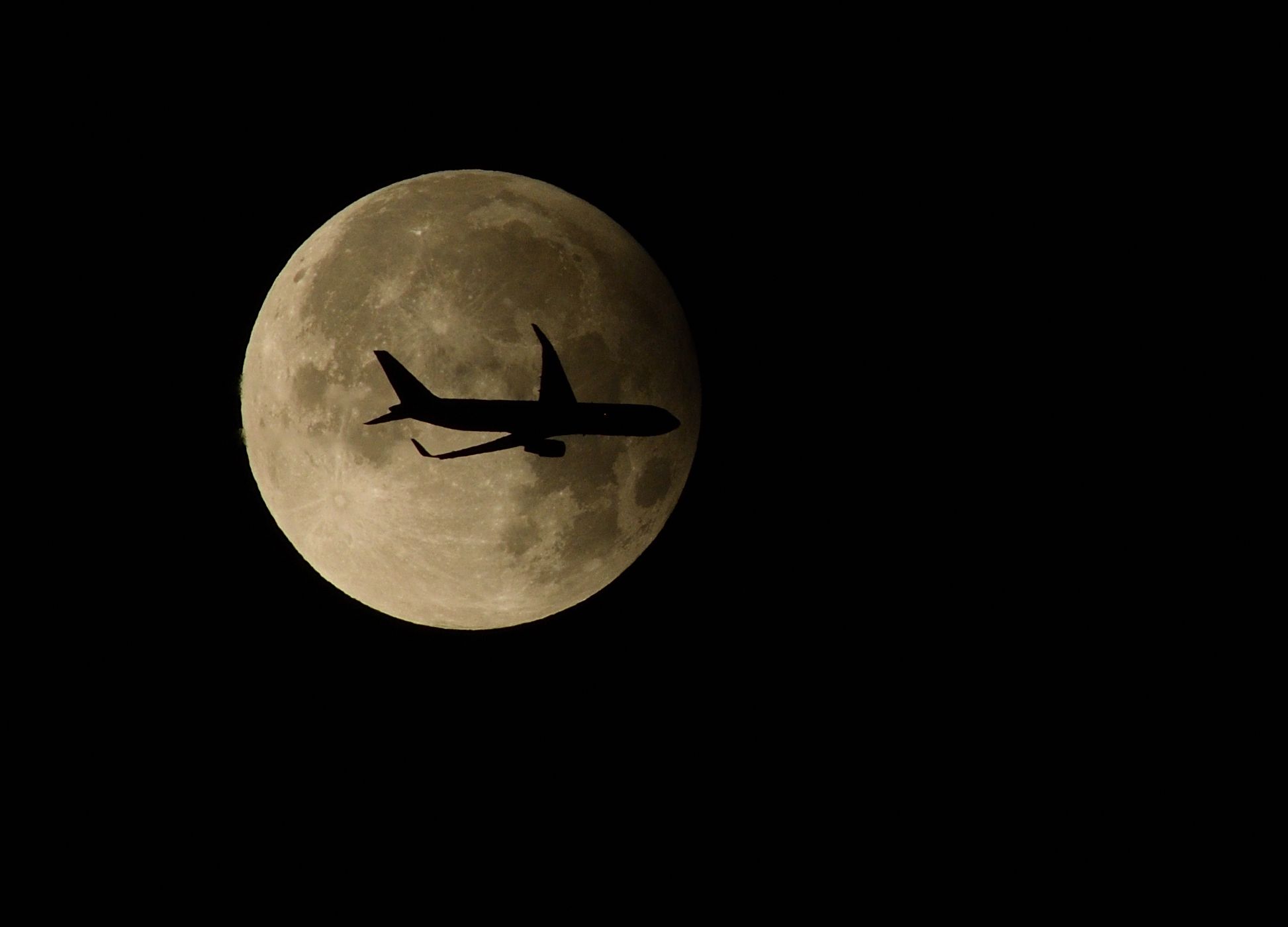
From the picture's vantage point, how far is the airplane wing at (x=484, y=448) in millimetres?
4996

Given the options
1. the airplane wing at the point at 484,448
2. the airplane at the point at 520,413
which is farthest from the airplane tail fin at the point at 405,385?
the airplane wing at the point at 484,448

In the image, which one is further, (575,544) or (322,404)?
(575,544)

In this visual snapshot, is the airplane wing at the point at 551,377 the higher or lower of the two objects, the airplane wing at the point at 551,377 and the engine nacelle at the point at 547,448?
the higher

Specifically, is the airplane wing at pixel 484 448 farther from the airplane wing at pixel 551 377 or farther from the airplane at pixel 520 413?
the airplane wing at pixel 551 377

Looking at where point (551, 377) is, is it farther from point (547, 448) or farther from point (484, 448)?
point (484, 448)

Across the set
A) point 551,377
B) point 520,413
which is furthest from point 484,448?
point 551,377

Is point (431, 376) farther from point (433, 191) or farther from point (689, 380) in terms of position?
point (689, 380)

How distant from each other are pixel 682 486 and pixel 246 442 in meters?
3.15

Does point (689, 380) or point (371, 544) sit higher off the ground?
point (689, 380)

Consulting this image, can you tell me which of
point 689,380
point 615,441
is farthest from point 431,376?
point 689,380

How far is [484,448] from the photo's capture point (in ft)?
16.4

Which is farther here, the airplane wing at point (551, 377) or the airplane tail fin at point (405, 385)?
the airplane wing at point (551, 377)

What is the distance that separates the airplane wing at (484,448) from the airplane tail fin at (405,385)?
0.25 meters

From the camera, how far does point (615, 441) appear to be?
17.6 ft
